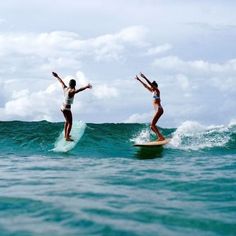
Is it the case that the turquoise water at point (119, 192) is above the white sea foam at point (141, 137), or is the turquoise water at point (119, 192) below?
below

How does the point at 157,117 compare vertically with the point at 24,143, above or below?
above

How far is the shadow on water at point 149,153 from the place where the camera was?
15.7m

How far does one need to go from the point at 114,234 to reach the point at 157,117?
11212 mm

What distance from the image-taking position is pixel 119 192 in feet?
28.2

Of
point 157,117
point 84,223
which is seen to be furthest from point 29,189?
point 157,117

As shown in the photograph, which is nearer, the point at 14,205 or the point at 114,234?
the point at 114,234

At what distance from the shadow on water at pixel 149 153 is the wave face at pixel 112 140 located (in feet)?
1.07

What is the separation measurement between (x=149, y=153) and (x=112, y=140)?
4.37 metres

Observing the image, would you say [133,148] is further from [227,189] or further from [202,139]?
[227,189]

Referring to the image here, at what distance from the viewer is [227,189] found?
29.4 ft

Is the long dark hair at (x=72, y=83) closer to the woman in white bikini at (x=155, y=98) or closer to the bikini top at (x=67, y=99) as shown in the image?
the bikini top at (x=67, y=99)

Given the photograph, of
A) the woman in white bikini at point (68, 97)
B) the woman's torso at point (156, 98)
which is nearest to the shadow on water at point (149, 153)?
the woman's torso at point (156, 98)

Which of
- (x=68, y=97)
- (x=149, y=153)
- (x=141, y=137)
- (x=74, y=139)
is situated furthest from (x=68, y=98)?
(x=141, y=137)

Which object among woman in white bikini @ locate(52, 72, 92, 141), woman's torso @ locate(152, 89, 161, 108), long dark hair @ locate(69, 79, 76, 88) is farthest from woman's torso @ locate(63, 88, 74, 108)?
woman's torso @ locate(152, 89, 161, 108)
